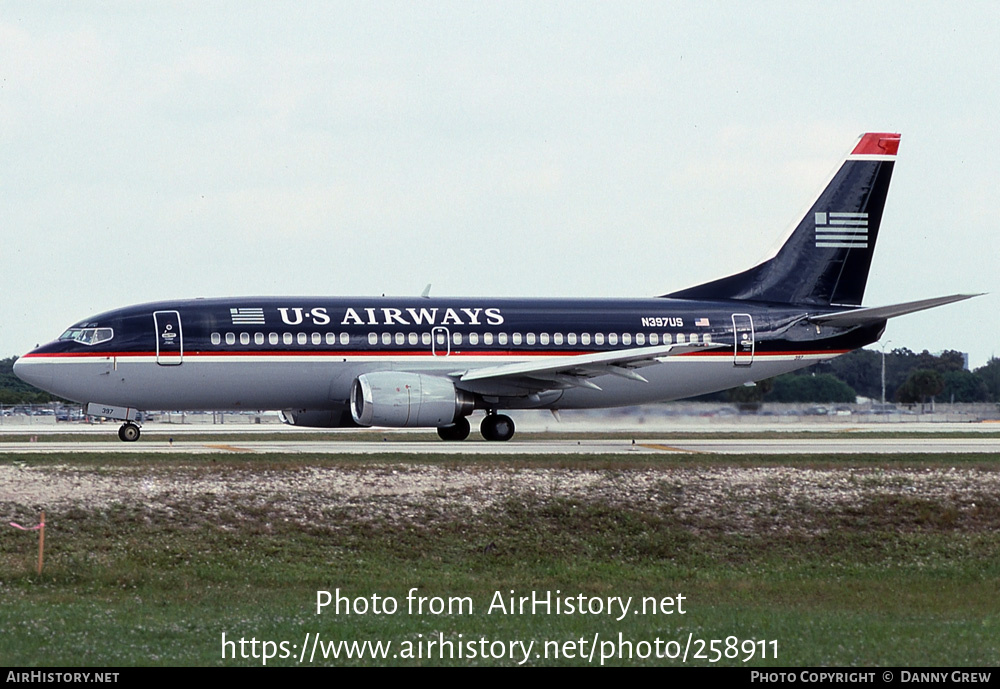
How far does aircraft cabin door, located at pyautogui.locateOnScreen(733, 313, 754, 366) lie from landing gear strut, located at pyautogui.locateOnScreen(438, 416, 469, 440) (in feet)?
29.5

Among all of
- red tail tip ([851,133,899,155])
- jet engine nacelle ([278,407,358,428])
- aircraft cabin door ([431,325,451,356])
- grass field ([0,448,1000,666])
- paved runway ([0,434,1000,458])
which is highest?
red tail tip ([851,133,899,155])

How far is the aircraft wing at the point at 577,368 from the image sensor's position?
35906 mm

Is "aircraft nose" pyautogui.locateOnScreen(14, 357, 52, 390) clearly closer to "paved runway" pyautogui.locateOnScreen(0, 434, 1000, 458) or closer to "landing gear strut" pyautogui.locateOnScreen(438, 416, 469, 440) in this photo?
"paved runway" pyautogui.locateOnScreen(0, 434, 1000, 458)

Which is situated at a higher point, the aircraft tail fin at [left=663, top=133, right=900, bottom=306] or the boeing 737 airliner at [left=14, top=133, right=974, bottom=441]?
the aircraft tail fin at [left=663, top=133, right=900, bottom=306]

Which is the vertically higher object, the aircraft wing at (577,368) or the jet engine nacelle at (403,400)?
the aircraft wing at (577,368)

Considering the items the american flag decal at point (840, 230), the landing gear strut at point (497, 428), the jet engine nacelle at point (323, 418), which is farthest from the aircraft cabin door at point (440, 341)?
the american flag decal at point (840, 230)

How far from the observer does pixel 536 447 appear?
3456cm

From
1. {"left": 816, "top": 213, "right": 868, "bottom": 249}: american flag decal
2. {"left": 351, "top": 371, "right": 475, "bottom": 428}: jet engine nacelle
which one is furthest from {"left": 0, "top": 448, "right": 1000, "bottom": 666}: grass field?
{"left": 816, "top": 213, "right": 868, "bottom": 249}: american flag decal

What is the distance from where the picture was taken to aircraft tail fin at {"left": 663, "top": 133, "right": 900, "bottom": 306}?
139 ft

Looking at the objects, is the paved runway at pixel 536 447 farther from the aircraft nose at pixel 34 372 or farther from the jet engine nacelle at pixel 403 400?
the aircraft nose at pixel 34 372

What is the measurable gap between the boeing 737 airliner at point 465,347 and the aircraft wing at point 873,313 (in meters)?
0.08

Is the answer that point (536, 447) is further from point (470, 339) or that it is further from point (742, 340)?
point (742, 340)

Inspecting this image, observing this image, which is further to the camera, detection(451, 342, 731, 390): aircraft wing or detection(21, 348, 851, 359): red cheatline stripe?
detection(451, 342, 731, 390): aircraft wing

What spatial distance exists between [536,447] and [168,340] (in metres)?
10.8
